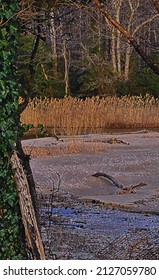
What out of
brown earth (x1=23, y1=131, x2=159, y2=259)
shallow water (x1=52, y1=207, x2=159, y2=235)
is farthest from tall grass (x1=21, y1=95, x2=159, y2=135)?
shallow water (x1=52, y1=207, x2=159, y2=235)

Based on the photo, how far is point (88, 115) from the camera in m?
20.1

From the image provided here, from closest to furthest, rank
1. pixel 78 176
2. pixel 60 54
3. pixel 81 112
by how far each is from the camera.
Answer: pixel 78 176 → pixel 81 112 → pixel 60 54

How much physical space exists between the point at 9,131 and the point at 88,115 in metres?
16.0

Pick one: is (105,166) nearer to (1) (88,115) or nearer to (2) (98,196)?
(2) (98,196)

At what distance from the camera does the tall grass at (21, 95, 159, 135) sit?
1983cm

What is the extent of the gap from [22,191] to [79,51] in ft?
100

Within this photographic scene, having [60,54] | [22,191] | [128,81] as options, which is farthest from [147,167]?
[60,54]

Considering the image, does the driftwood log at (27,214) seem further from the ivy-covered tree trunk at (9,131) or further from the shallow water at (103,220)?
the shallow water at (103,220)

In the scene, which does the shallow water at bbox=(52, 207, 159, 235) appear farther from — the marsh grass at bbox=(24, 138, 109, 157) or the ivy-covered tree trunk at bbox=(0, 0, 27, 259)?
the marsh grass at bbox=(24, 138, 109, 157)

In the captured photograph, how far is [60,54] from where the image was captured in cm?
3438

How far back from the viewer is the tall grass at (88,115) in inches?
781

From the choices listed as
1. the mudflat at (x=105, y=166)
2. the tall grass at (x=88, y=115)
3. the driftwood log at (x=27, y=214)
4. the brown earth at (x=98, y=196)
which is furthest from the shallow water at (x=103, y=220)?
the tall grass at (x=88, y=115)

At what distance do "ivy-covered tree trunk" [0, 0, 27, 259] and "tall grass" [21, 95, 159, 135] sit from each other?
14.7 meters
